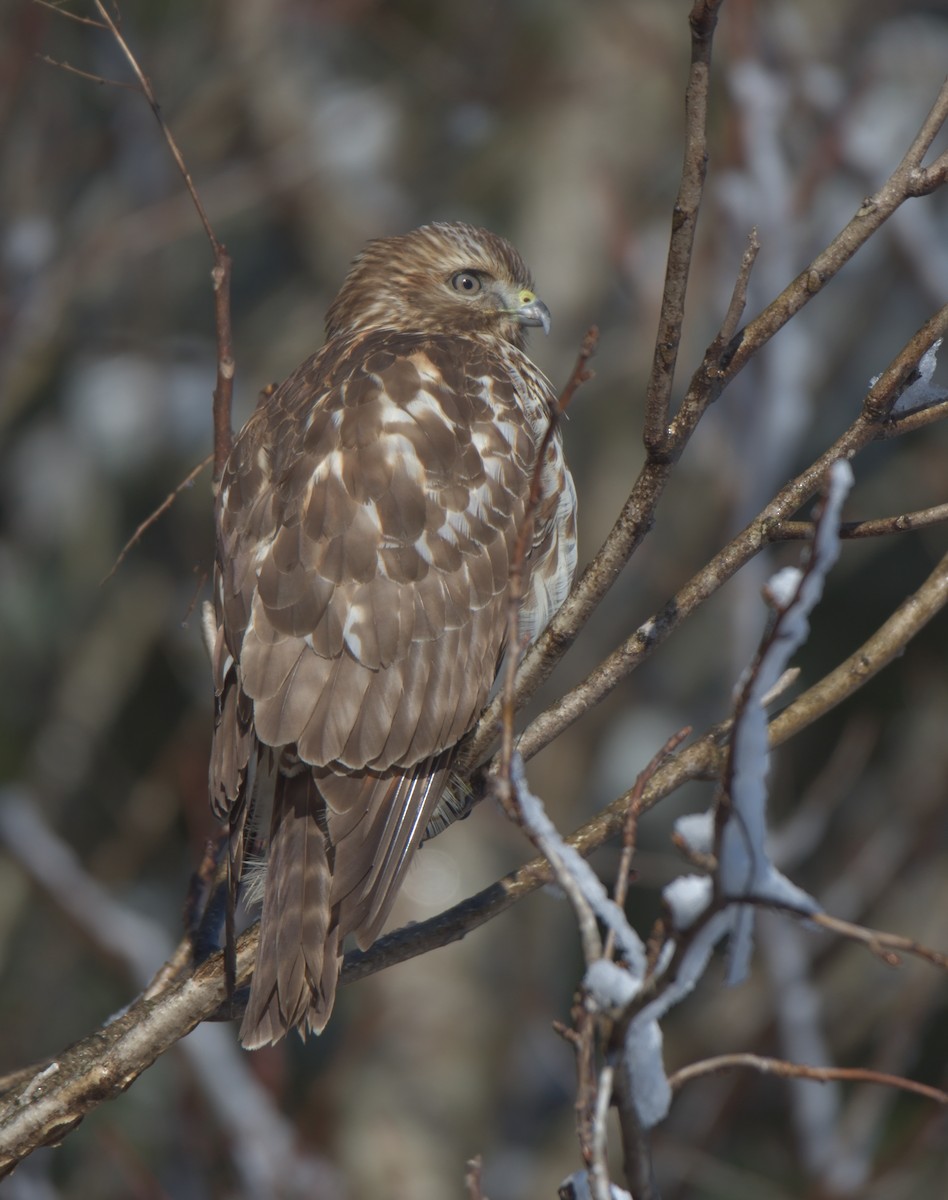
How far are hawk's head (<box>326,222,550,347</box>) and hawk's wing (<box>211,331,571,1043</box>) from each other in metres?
0.70

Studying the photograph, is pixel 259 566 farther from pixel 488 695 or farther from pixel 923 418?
pixel 923 418

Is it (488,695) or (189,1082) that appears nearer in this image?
(488,695)

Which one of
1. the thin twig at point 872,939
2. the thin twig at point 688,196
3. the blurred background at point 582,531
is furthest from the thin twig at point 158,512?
the blurred background at point 582,531

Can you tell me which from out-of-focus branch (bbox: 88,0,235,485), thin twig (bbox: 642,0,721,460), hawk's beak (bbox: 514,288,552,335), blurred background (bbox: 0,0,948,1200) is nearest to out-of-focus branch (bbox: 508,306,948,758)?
thin twig (bbox: 642,0,721,460)

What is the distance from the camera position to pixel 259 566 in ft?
10.7

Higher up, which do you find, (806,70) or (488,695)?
(806,70)

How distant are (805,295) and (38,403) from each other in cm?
804

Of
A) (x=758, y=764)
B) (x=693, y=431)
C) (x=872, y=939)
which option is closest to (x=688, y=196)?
(x=693, y=431)

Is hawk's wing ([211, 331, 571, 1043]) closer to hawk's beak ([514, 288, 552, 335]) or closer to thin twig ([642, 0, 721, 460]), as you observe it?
hawk's beak ([514, 288, 552, 335])

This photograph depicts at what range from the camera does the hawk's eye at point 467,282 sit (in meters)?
4.48

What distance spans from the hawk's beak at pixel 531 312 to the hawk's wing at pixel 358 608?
0.68 meters

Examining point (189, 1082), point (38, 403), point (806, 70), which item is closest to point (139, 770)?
point (38, 403)

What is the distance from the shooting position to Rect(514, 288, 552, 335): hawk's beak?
4.33m

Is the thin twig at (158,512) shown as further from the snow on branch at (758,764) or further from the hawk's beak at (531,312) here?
the snow on branch at (758,764)
